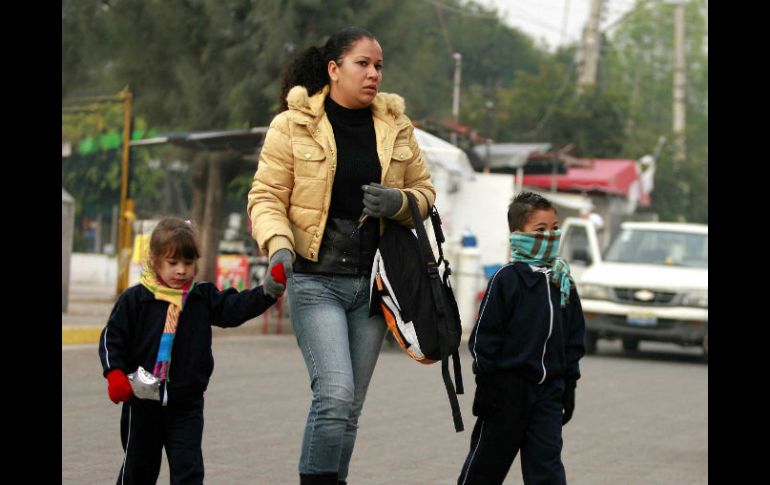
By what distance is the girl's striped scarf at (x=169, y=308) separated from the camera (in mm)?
5352

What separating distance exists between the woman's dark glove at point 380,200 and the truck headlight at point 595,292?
39.9 ft

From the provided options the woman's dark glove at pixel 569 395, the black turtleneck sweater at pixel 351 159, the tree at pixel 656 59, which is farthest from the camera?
the tree at pixel 656 59

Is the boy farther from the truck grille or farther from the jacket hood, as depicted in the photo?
the truck grille

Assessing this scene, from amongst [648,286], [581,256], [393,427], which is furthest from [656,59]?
[393,427]

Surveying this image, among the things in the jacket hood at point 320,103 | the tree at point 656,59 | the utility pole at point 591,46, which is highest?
the tree at point 656,59

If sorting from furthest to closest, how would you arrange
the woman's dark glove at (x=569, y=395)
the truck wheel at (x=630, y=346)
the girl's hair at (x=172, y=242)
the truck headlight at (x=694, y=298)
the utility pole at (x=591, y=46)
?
the utility pole at (x=591, y=46), the truck wheel at (x=630, y=346), the truck headlight at (x=694, y=298), the woman's dark glove at (x=569, y=395), the girl's hair at (x=172, y=242)

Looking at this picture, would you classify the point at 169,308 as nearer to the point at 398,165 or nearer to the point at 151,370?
the point at 151,370

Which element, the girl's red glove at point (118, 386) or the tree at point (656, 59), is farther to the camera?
the tree at point (656, 59)

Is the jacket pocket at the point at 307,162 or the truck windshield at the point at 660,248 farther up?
the jacket pocket at the point at 307,162

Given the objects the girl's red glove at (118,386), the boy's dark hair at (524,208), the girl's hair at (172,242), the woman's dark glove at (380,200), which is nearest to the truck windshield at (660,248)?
the boy's dark hair at (524,208)

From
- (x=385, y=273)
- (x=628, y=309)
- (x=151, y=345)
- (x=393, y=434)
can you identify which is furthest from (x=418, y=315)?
(x=628, y=309)

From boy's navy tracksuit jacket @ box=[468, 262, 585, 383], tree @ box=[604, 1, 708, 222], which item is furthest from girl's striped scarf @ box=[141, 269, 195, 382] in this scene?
tree @ box=[604, 1, 708, 222]

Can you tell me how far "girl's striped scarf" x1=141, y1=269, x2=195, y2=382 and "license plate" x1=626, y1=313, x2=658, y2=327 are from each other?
12064 millimetres

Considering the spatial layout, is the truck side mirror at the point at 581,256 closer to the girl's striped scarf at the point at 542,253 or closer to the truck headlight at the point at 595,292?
the truck headlight at the point at 595,292
